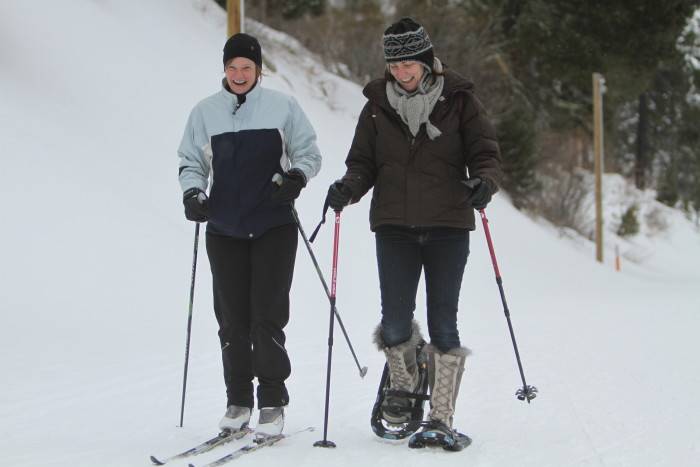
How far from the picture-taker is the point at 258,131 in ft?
14.7

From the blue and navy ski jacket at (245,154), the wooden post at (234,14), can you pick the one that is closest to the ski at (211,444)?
the blue and navy ski jacket at (245,154)

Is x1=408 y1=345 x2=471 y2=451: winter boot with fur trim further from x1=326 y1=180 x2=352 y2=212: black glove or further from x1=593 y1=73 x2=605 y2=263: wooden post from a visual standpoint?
x1=593 y1=73 x2=605 y2=263: wooden post

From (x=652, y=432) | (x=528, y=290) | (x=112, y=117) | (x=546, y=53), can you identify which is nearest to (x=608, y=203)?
(x=546, y=53)

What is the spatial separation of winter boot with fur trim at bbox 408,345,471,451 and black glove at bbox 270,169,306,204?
0.94 meters

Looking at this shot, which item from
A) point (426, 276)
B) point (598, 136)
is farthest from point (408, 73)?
point (598, 136)

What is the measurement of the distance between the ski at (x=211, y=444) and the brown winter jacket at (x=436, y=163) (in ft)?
3.71

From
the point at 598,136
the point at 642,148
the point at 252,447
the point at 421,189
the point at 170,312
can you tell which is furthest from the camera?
the point at 642,148

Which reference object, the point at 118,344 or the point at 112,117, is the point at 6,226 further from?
the point at 112,117

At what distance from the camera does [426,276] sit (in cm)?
448

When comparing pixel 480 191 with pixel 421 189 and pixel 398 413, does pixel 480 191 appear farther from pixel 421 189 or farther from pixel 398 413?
pixel 398 413

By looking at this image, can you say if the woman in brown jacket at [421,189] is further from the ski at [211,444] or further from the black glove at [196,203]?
the ski at [211,444]

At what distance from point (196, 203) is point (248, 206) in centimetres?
23

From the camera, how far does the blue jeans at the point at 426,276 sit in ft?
14.5

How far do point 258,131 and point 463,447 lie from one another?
5.52 ft
